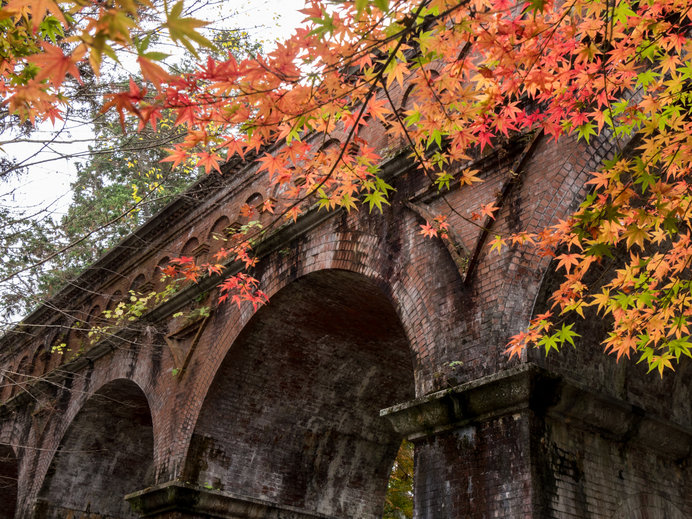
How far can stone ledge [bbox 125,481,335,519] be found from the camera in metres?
9.08

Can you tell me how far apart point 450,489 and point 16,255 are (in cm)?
539

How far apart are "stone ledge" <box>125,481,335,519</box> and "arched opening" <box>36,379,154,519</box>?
3.36 meters

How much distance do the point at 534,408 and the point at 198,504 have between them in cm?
548

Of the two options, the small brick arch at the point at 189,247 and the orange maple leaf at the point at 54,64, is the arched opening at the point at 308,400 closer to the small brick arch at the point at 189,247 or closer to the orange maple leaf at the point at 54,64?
the small brick arch at the point at 189,247

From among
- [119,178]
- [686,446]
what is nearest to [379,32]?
[686,446]

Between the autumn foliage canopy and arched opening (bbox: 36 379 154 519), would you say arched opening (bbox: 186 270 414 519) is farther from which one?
the autumn foliage canopy

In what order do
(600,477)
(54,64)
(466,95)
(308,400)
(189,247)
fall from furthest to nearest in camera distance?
(189,247) < (308,400) < (600,477) < (466,95) < (54,64)

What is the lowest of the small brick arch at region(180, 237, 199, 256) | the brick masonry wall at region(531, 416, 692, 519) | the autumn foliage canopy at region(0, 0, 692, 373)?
the brick masonry wall at region(531, 416, 692, 519)

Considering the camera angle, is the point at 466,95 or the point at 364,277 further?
the point at 364,277

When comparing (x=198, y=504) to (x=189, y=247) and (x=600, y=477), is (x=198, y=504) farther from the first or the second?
(x=600, y=477)

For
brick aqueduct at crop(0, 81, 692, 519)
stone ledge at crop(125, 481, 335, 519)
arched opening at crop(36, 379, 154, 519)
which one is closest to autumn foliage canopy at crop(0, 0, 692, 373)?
brick aqueduct at crop(0, 81, 692, 519)

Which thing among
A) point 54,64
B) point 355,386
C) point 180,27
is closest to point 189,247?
point 355,386

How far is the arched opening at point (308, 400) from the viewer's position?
30.6ft

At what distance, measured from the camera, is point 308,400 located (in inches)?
401
